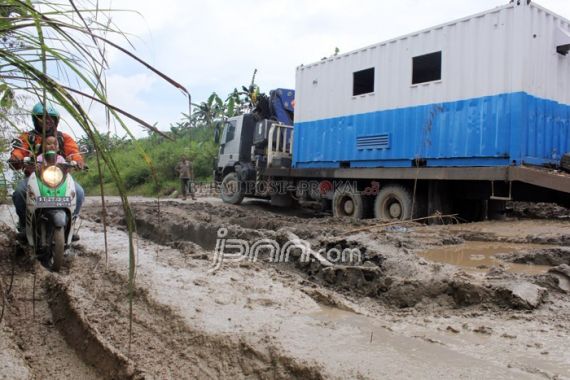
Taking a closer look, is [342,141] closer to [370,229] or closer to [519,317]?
[370,229]

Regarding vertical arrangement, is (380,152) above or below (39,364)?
above

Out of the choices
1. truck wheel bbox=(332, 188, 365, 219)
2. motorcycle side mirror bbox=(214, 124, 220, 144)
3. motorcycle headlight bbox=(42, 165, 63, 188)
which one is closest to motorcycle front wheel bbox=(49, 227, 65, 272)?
motorcycle headlight bbox=(42, 165, 63, 188)

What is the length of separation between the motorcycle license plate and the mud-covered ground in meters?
0.58

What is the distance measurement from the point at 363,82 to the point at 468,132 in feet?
9.09

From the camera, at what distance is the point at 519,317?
10.1 ft

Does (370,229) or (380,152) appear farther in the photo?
(380,152)

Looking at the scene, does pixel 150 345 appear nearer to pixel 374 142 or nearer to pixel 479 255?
pixel 479 255

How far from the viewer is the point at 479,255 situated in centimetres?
519

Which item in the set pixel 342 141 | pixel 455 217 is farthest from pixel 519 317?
pixel 342 141

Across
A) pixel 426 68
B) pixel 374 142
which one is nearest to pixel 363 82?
pixel 374 142

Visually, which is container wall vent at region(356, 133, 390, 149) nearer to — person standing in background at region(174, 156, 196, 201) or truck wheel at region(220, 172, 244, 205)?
truck wheel at region(220, 172, 244, 205)

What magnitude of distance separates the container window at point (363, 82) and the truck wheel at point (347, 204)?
6.82ft

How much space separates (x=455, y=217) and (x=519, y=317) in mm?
5737

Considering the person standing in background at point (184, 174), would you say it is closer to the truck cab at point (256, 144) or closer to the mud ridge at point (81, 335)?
the truck cab at point (256, 144)
